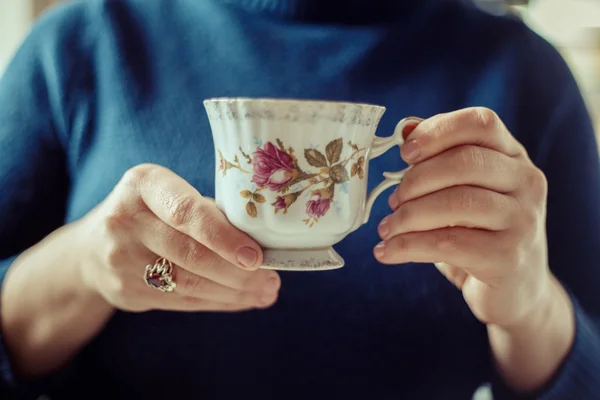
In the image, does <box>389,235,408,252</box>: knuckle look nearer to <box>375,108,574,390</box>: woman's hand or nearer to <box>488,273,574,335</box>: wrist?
<box>375,108,574,390</box>: woman's hand

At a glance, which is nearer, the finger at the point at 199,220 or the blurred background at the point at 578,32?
the finger at the point at 199,220

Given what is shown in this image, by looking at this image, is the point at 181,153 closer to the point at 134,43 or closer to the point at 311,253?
the point at 134,43

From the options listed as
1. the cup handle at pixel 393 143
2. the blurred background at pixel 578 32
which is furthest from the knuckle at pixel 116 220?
the blurred background at pixel 578 32

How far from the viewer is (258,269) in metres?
0.58

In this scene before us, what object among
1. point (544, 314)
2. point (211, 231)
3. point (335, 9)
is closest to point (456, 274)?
point (544, 314)

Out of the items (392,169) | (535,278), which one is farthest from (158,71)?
(535,278)

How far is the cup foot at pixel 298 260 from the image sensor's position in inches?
20.2

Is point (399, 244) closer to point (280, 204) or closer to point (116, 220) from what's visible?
point (280, 204)

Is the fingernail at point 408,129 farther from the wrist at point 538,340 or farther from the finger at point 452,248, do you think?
the wrist at point 538,340

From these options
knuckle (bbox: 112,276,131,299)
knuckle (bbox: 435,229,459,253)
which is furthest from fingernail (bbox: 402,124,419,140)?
knuckle (bbox: 112,276,131,299)

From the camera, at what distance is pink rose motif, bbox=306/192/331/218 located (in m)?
0.50

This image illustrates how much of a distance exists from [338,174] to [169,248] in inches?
7.0

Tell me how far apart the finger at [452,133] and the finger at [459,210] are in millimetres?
42

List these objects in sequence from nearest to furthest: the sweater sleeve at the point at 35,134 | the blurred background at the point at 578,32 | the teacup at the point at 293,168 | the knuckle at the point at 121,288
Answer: the teacup at the point at 293,168, the knuckle at the point at 121,288, the sweater sleeve at the point at 35,134, the blurred background at the point at 578,32
